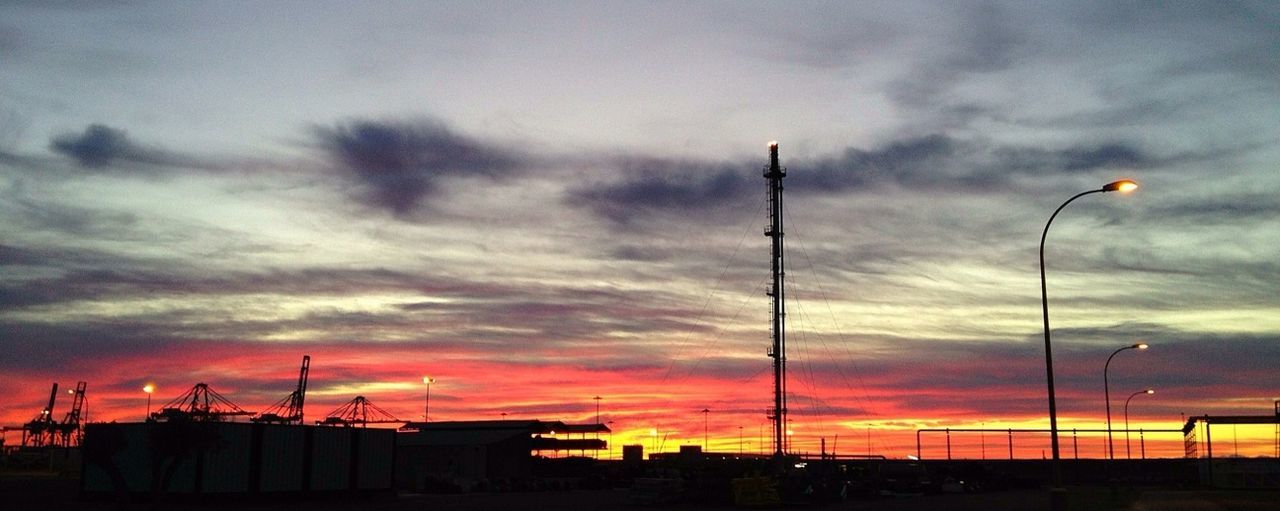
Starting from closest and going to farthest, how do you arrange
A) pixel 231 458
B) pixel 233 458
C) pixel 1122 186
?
1. pixel 1122 186
2. pixel 231 458
3. pixel 233 458

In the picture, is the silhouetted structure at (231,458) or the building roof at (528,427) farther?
the building roof at (528,427)

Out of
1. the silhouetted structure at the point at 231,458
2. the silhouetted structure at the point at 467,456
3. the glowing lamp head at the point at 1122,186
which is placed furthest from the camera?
the silhouetted structure at the point at 467,456

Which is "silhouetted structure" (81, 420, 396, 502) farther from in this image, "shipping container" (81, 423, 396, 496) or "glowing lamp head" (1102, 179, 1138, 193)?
"glowing lamp head" (1102, 179, 1138, 193)

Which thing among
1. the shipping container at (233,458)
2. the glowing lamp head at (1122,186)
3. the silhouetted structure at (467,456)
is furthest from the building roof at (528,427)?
the glowing lamp head at (1122,186)

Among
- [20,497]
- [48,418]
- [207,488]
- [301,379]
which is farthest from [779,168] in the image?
[48,418]

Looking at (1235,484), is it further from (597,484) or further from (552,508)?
(552,508)

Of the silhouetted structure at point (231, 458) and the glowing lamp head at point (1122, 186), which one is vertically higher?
the glowing lamp head at point (1122, 186)

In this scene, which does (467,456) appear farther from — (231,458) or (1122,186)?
(1122,186)

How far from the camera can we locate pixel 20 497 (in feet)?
186

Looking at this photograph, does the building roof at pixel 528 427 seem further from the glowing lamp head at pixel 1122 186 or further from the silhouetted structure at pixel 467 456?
the glowing lamp head at pixel 1122 186

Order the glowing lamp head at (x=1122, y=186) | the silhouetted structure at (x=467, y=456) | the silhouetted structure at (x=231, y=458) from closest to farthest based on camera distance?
the glowing lamp head at (x=1122, y=186)
the silhouetted structure at (x=231, y=458)
the silhouetted structure at (x=467, y=456)

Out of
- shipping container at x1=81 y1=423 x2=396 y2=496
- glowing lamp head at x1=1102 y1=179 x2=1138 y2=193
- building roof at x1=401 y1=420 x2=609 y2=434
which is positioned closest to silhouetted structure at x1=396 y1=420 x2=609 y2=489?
building roof at x1=401 y1=420 x2=609 y2=434

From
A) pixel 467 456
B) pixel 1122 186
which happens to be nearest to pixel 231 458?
pixel 467 456

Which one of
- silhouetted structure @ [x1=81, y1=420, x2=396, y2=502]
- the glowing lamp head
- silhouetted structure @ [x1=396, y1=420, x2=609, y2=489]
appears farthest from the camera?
silhouetted structure @ [x1=396, y1=420, x2=609, y2=489]
